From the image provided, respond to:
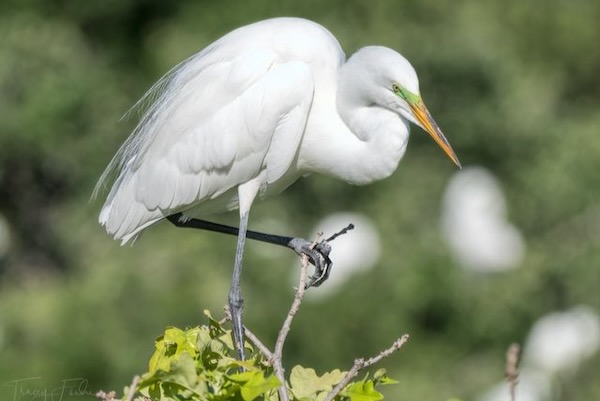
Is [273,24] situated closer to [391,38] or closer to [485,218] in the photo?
[485,218]

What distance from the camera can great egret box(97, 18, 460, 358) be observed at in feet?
10.3

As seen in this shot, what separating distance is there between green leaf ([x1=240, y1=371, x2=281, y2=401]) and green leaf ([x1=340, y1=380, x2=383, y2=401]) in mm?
157

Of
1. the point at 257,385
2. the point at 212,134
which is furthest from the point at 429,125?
the point at 257,385

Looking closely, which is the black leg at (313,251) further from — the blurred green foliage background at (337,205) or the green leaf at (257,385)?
the blurred green foliage background at (337,205)

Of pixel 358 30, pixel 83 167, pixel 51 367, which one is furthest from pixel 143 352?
pixel 358 30

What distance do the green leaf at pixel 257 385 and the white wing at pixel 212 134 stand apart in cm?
138

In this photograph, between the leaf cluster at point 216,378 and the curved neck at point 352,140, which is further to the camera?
the curved neck at point 352,140

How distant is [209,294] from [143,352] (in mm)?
945

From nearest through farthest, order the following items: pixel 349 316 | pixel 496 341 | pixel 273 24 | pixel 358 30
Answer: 1. pixel 273 24
2. pixel 349 316
3. pixel 496 341
4. pixel 358 30

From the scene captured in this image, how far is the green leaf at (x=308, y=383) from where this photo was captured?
216cm

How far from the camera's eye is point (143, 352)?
608 centimetres

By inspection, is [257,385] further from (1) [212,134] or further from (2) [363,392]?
(1) [212,134]

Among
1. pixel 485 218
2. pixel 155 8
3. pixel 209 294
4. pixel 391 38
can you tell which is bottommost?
pixel 209 294

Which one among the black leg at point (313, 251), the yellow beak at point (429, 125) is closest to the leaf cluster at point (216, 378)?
the black leg at point (313, 251)
